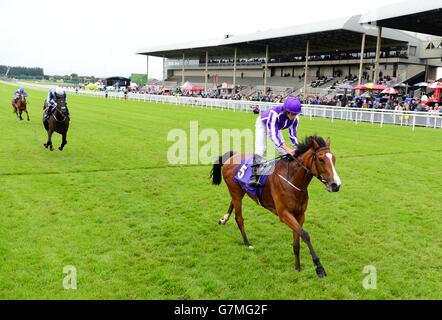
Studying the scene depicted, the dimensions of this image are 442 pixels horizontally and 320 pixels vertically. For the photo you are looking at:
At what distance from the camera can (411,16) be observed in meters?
28.3

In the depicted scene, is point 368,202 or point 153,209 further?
point 368,202

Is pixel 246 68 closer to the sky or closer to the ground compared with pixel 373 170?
closer to the sky

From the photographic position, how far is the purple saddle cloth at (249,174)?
505 centimetres

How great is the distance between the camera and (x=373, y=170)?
10219 millimetres

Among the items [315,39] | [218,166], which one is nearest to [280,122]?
[218,166]

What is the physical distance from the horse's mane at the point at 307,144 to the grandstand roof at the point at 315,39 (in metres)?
34.3

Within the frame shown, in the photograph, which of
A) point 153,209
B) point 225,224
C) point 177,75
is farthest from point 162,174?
point 177,75

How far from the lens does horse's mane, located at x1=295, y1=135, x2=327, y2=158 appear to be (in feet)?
14.5

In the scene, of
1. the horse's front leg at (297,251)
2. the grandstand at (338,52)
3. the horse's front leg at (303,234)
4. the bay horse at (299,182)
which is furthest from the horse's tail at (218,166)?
the grandstand at (338,52)

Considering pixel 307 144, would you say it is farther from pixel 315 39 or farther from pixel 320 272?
pixel 315 39

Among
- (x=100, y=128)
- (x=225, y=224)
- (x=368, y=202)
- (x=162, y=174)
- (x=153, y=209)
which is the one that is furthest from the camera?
(x=100, y=128)

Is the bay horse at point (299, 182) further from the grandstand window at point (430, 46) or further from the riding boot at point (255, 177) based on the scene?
the grandstand window at point (430, 46)

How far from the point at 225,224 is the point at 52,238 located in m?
2.44

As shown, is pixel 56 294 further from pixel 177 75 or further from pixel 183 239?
pixel 177 75
